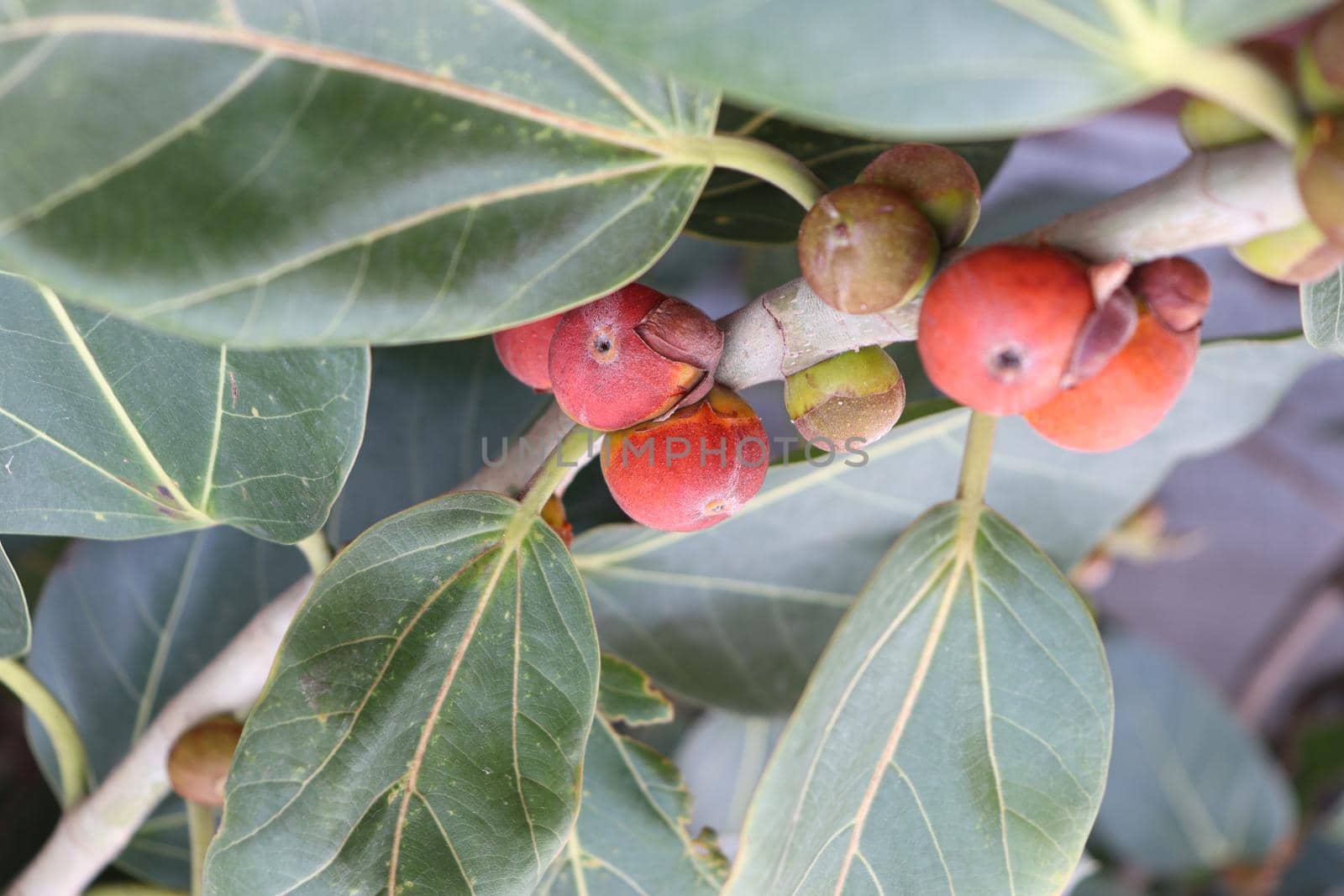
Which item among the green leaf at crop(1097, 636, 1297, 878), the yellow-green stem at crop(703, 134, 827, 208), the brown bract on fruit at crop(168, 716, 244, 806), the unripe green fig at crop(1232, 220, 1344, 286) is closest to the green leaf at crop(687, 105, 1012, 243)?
the yellow-green stem at crop(703, 134, 827, 208)

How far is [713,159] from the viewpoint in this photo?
38cm

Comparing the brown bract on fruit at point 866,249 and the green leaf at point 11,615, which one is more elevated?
the brown bract on fruit at point 866,249

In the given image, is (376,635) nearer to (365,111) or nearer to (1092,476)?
(365,111)

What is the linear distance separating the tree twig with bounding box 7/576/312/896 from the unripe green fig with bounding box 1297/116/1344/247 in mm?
458

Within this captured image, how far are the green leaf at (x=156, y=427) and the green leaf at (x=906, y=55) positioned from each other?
0.22 meters

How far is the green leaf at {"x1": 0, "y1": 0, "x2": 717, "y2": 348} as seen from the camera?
28 cm

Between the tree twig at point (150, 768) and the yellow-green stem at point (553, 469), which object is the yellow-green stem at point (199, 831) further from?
the yellow-green stem at point (553, 469)

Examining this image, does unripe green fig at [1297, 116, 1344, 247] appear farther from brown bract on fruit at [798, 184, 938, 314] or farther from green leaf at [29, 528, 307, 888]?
green leaf at [29, 528, 307, 888]

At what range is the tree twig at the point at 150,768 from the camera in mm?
500

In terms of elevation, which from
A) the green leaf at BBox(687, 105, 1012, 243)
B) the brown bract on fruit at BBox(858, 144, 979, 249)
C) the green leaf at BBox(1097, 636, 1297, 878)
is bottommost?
the brown bract on fruit at BBox(858, 144, 979, 249)

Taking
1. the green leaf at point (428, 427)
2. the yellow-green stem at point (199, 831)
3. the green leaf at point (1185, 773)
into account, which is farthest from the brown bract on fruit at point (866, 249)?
the green leaf at point (1185, 773)

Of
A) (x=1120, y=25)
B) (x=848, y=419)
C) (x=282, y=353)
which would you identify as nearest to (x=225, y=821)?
(x=282, y=353)

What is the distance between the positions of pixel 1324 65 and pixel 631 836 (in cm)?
48

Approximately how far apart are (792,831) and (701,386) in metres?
0.23
